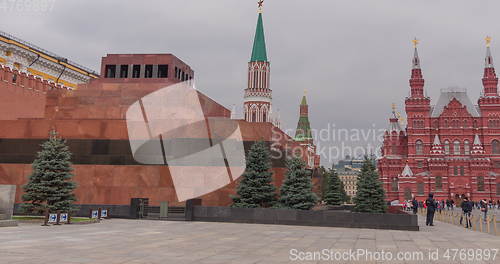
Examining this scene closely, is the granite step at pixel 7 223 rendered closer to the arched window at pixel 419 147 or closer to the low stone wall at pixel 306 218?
the low stone wall at pixel 306 218

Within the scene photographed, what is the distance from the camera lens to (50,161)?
18.9 meters

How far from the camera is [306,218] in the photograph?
19.9 meters

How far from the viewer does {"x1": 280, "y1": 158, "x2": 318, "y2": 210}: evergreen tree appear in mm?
21172

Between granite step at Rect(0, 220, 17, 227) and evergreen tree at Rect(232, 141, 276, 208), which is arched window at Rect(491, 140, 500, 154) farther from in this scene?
granite step at Rect(0, 220, 17, 227)

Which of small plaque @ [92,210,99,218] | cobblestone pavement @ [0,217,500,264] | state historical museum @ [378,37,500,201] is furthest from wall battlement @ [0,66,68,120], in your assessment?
state historical museum @ [378,37,500,201]

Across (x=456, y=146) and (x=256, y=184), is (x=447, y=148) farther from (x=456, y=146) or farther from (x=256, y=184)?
(x=256, y=184)

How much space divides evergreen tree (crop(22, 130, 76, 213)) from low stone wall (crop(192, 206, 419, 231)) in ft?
21.2

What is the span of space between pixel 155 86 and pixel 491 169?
68446mm

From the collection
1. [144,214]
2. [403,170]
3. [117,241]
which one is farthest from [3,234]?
[403,170]

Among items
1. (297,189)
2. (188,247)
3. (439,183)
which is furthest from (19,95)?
(439,183)

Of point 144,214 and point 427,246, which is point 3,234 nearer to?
point 144,214

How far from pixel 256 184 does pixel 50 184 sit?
403 inches

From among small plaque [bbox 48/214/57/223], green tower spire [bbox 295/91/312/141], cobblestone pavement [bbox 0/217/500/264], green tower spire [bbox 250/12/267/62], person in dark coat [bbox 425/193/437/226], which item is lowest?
cobblestone pavement [bbox 0/217/500/264]

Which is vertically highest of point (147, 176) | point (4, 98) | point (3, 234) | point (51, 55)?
point (51, 55)
